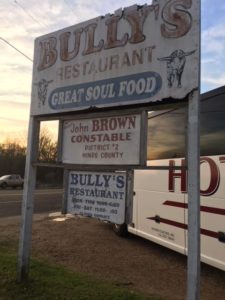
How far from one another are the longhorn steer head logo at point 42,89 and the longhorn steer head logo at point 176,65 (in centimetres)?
198

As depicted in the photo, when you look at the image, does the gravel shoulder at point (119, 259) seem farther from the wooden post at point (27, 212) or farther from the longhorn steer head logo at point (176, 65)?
the longhorn steer head logo at point (176, 65)

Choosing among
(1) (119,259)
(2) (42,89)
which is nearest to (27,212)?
(2) (42,89)

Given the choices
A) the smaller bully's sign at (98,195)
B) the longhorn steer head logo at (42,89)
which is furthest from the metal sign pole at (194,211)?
the longhorn steer head logo at (42,89)

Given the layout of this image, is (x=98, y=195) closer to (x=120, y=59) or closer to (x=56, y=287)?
(x=56, y=287)

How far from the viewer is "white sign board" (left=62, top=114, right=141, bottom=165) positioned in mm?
5734

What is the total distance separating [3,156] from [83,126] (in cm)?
6463

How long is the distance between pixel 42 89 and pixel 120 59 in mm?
1400

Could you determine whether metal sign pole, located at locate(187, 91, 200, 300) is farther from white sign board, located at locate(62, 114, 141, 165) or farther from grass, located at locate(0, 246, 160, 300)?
grass, located at locate(0, 246, 160, 300)

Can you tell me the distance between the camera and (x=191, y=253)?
489 centimetres

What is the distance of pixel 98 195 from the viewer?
6145 millimetres

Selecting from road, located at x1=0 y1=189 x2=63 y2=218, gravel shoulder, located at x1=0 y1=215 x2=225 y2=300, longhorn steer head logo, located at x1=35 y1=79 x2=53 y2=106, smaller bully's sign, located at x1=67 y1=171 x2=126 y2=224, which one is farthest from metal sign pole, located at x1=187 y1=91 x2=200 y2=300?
road, located at x1=0 y1=189 x2=63 y2=218

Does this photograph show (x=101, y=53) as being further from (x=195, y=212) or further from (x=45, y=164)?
(x=195, y=212)

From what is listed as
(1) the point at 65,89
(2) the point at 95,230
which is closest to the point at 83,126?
(1) the point at 65,89

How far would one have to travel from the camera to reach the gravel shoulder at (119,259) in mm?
6996
